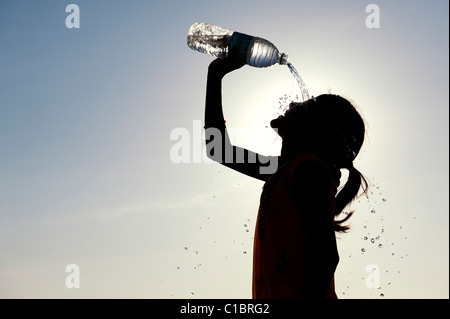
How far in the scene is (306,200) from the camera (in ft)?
7.83

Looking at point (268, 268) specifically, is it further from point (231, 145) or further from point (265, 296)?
Result: point (231, 145)

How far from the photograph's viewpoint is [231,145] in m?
3.57

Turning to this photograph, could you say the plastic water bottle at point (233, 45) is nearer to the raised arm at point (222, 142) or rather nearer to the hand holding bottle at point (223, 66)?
the hand holding bottle at point (223, 66)

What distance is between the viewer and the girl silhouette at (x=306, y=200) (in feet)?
7.75

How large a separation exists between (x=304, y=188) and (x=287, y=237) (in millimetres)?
275

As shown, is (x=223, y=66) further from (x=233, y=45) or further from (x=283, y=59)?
(x=283, y=59)

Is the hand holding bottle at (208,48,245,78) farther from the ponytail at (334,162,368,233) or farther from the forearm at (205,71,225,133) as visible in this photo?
the ponytail at (334,162,368,233)

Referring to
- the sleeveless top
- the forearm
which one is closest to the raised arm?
the forearm

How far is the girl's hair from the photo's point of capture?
285 cm

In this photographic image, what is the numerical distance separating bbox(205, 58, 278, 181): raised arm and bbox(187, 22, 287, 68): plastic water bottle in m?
0.19

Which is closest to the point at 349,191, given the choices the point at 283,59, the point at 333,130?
the point at 333,130

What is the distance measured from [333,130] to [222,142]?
3.00 feet
